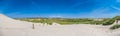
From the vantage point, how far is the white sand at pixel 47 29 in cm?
564

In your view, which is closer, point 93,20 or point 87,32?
point 87,32

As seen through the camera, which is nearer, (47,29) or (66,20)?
(47,29)

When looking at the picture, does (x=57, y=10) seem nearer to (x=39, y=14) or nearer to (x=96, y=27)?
(x=39, y=14)

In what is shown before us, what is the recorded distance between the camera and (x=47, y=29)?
577 cm

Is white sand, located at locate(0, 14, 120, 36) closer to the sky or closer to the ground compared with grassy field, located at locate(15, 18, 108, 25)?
closer to the ground

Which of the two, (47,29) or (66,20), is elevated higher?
(66,20)

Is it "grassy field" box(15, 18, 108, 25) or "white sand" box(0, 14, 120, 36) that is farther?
"grassy field" box(15, 18, 108, 25)

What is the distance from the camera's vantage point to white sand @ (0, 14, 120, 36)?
5645 mm

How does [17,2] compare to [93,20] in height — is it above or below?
above

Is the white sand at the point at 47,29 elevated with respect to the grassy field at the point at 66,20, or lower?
lower

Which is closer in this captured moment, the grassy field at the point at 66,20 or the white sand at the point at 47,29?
the white sand at the point at 47,29

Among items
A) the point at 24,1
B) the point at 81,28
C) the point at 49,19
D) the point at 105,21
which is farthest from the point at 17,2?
the point at 105,21

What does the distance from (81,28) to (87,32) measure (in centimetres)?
18

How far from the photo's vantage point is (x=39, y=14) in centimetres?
595
